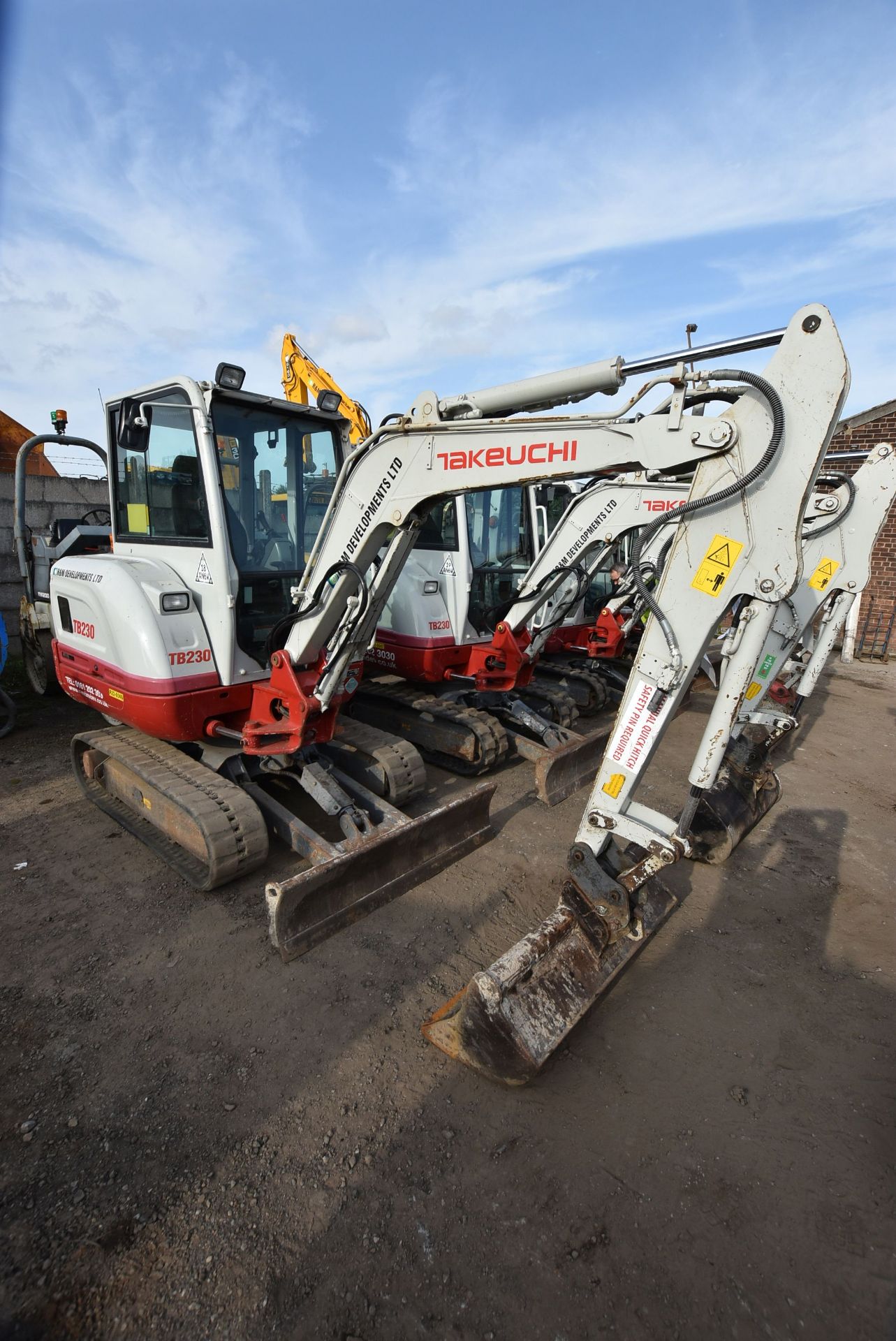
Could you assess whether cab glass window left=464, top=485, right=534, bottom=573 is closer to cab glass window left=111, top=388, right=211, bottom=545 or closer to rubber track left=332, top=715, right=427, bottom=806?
rubber track left=332, top=715, right=427, bottom=806

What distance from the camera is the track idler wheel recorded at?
4.52 meters

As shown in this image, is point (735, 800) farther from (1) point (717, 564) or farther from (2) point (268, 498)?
(2) point (268, 498)

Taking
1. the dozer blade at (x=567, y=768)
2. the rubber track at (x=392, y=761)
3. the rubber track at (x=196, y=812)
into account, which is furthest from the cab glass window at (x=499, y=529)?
the rubber track at (x=196, y=812)

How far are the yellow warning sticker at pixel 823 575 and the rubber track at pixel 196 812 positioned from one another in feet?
16.3

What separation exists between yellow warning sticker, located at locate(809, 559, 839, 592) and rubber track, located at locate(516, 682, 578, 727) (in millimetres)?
2520

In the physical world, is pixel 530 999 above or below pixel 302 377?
below

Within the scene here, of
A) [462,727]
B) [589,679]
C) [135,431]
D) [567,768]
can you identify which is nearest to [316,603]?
[135,431]

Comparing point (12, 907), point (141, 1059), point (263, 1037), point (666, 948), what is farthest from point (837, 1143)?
point (12, 907)

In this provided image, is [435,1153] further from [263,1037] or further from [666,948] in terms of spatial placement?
[666,948]

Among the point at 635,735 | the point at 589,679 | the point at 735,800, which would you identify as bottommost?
the point at 735,800

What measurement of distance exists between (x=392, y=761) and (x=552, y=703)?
104 inches

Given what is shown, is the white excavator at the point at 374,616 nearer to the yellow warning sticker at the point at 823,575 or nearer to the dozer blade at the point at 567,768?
the dozer blade at the point at 567,768

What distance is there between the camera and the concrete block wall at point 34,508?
34.2 ft

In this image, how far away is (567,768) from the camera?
5.64 m
